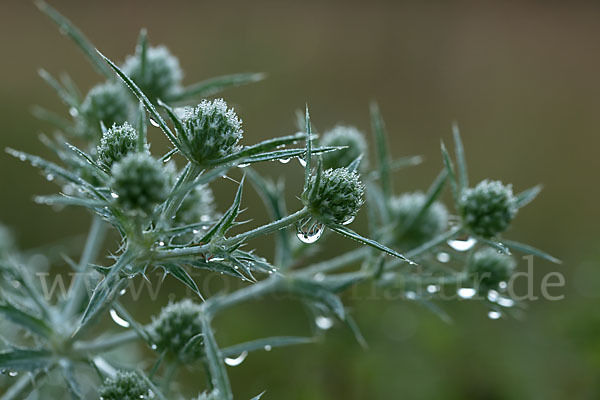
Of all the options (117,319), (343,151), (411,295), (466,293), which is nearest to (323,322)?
(411,295)

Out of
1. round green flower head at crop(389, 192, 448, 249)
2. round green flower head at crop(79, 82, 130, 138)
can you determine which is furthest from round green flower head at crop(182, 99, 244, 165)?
round green flower head at crop(389, 192, 448, 249)

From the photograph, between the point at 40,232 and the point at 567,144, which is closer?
the point at 40,232

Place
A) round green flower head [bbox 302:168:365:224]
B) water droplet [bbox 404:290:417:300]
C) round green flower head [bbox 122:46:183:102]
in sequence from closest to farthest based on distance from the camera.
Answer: round green flower head [bbox 302:168:365:224] → water droplet [bbox 404:290:417:300] → round green flower head [bbox 122:46:183:102]

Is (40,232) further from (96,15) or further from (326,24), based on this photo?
(326,24)

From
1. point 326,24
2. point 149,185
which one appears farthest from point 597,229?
point 149,185

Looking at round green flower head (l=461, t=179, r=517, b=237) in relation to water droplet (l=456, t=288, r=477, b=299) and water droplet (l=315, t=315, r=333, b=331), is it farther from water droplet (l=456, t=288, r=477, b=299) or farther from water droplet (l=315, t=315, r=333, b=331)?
water droplet (l=315, t=315, r=333, b=331)

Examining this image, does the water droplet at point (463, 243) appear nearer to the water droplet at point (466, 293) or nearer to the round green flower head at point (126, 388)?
the water droplet at point (466, 293)
